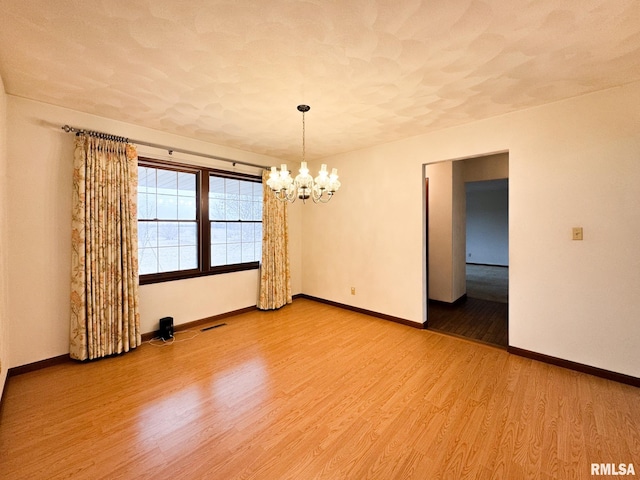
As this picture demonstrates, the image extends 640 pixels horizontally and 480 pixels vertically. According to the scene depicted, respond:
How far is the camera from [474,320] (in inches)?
161

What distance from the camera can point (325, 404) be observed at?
7.22 ft

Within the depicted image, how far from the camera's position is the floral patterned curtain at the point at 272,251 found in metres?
4.57

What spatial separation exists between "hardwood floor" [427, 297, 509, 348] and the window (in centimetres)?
318

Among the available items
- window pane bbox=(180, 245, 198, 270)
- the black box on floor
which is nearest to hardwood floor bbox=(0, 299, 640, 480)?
the black box on floor

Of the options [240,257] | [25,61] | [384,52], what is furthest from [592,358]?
[25,61]

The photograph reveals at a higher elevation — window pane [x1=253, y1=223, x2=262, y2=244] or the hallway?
window pane [x1=253, y1=223, x2=262, y2=244]

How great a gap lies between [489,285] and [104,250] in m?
7.51

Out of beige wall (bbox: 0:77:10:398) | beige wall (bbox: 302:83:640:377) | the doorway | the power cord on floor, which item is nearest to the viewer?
beige wall (bbox: 0:77:10:398)

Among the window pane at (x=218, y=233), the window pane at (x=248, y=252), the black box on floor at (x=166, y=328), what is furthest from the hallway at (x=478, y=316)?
the black box on floor at (x=166, y=328)

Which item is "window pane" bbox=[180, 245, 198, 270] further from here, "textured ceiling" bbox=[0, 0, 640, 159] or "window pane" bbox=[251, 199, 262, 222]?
"textured ceiling" bbox=[0, 0, 640, 159]

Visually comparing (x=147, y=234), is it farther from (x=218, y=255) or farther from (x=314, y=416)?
(x=314, y=416)

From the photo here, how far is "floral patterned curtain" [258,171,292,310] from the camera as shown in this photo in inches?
180

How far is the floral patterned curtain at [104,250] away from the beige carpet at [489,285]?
232 inches

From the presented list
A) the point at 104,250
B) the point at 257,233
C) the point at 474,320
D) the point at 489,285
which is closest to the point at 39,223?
the point at 104,250
